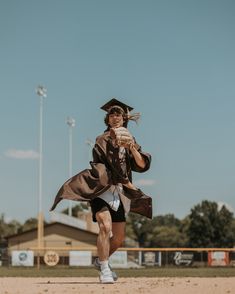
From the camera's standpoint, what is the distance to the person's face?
8.12m

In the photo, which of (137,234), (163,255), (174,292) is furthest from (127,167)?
(137,234)

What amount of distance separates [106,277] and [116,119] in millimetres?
2016

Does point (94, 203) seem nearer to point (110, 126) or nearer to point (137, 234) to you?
point (110, 126)

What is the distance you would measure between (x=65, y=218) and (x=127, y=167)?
194 feet

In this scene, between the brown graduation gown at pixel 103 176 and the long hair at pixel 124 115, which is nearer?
the brown graduation gown at pixel 103 176

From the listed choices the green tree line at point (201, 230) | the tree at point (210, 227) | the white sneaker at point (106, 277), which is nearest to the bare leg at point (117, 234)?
the white sneaker at point (106, 277)

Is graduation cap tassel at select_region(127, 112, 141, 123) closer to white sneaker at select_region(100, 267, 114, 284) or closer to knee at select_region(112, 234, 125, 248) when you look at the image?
knee at select_region(112, 234, 125, 248)

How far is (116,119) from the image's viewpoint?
812cm

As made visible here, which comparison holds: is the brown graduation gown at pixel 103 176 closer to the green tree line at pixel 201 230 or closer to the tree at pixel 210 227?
the green tree line at pixel 201 230

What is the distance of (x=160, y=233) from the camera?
402 ft

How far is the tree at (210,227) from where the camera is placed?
102 metres

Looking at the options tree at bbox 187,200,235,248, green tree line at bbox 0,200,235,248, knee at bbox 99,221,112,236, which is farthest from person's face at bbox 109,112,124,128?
tree at bbox 187,200,235,248

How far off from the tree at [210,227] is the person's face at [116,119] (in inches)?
3735

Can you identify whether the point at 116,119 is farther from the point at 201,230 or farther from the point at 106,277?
the point at 201,230
